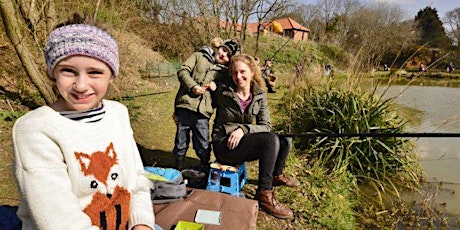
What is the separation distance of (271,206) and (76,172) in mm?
1891

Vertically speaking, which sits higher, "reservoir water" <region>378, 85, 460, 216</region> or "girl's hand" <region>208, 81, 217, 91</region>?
"girl's hand" <region>208, 81, 217, 91</region>

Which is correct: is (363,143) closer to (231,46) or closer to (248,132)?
(248,132)

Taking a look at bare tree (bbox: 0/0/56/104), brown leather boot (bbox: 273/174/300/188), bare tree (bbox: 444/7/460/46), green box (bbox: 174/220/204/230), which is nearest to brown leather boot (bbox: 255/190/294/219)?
brown leather boot (bbox: 273/174/300/188)

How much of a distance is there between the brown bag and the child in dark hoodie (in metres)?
0.78

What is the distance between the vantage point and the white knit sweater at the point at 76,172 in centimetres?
102

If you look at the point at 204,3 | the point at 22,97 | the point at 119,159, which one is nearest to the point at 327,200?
the point at 119,159

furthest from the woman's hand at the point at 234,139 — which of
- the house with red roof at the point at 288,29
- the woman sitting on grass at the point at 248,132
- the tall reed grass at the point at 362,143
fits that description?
the house with red roof at the point at 288,29

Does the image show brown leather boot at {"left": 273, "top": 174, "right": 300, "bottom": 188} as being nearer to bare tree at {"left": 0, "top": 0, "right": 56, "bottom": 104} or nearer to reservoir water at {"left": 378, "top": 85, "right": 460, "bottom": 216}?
reservoir water at {"left": 378, "top": 85, "right": 460, "bottom": 216}

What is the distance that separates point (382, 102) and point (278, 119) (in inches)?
78.4

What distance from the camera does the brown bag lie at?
207cm

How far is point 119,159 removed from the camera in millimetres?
1251

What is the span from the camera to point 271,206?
2707 mm

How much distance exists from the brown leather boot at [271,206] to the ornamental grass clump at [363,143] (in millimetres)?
1203

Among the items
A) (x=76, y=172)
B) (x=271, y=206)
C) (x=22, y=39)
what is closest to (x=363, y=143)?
(x=271, y=206)
